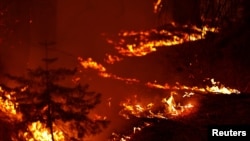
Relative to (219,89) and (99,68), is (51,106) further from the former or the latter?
(99,68)

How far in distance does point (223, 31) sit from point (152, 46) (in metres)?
3.01

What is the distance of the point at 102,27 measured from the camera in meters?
21.1

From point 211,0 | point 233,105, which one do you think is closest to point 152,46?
point 211,0

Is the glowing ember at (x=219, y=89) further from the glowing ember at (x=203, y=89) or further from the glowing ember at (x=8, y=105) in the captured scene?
the glowing ember at (x=8, y=105)

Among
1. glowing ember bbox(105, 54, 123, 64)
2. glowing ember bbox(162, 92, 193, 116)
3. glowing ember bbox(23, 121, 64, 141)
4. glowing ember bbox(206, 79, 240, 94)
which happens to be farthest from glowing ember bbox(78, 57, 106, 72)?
glowing ember bbox(23, 121, 64, 141)

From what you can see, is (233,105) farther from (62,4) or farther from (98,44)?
(62,4)

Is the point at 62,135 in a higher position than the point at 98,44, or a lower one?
lower

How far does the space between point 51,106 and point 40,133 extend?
4.41ft

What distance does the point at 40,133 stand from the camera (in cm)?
1152

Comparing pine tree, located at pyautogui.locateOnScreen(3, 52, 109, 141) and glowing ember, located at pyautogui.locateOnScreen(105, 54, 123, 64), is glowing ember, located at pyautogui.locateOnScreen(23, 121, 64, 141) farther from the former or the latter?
glowing ember, located at pyautogui.locateOnScreen(105, 54, 123, 64)

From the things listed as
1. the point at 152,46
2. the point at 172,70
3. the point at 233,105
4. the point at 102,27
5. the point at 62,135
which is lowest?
the point at 62,135

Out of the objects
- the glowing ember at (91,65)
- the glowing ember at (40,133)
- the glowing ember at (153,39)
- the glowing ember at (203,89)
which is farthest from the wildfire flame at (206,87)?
the glowing ember at (40,133)

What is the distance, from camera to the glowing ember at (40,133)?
11.3m

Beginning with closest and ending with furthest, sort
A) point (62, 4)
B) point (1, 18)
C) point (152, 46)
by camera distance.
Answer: point (1, 18) < point (152, 46) < point (62, 4)
